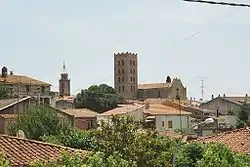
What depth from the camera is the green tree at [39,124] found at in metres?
37.6

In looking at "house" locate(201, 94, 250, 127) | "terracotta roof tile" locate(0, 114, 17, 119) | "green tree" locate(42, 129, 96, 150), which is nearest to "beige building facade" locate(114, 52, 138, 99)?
"house" locate(201, 94, 250, 127)

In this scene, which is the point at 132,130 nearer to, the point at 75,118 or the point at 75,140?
the point at 75,140

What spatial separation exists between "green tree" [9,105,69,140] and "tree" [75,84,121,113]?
1392 inches

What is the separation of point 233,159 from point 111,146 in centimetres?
468

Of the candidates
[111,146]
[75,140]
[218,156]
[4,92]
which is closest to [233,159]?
[218,156]

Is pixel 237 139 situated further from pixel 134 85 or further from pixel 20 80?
pixel 134 85

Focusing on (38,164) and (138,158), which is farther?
(138,158)

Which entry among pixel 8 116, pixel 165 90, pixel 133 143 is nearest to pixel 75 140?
pixel 133 143

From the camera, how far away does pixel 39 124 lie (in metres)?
38.0

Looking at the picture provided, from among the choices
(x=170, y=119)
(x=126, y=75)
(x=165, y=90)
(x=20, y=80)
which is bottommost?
(x=170, y=119)

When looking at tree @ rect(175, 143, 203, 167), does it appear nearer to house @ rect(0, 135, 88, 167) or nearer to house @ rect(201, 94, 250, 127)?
house @ rect(0, 135, 88, 167)

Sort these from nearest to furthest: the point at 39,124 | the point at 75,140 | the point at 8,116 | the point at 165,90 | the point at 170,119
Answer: the point at 75,140, the point at 39,124, the point at 8,116, the point at 170,119, the point at 165,90

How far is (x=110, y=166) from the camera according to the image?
10.2 metres

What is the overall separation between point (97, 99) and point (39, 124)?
126 feet
